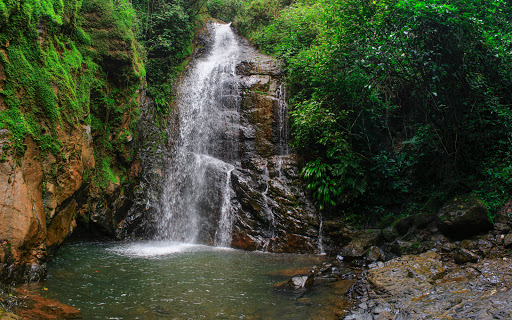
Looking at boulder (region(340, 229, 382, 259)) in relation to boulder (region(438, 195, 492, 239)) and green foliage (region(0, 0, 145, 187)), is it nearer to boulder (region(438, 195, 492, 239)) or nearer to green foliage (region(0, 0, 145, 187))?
boulder (region(438, 195, 492, 239))

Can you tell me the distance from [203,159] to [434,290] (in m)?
9.40

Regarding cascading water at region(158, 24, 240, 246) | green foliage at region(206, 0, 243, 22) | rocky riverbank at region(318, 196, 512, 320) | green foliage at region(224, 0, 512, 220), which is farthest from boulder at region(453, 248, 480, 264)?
green foliage at region(206, 0, 243, 22)

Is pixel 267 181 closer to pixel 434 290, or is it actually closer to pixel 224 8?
pixel 434 290

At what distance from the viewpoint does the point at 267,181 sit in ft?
37.2

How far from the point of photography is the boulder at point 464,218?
22.9 feet

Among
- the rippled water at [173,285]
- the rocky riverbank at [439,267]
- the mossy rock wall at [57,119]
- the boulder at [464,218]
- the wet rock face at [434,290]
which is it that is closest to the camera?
the wet rock face at [434,290]

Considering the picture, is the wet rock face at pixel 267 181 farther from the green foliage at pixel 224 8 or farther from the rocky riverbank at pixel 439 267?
the green foliage at pixel 224 8

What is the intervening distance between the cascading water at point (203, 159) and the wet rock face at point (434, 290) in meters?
6.14

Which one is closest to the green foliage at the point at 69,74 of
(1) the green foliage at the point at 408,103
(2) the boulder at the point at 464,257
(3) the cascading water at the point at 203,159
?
(3) the cascading water at the point at 203,159

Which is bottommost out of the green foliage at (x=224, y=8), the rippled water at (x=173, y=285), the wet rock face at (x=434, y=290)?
the rippled water at (x=173, y=285)

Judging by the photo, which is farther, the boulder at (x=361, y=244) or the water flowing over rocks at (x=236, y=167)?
the water flowing over rocks at (x=236, y=167)

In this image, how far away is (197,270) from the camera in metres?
7.27

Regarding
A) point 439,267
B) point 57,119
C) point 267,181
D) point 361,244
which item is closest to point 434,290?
point 439,267

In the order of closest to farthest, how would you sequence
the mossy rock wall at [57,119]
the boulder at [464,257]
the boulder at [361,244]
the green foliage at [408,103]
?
1. the mossy rock wall at [57,119]
2. the boulder at [464,257]
3. the green foliage at [408,103]
4. the boulder at [361,244]
